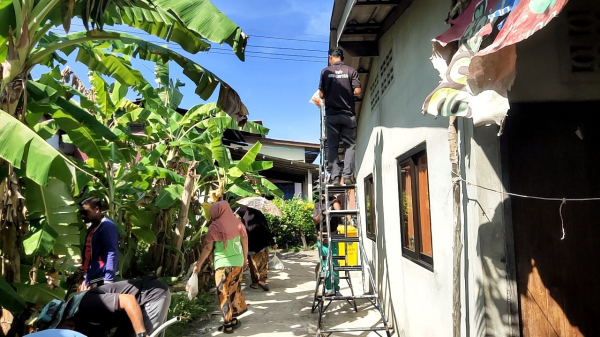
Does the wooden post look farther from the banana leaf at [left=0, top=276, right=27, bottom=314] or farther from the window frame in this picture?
the window frame

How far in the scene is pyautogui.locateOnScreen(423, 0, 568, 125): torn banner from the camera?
1.67m

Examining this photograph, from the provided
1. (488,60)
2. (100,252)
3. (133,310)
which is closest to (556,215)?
(488,60)

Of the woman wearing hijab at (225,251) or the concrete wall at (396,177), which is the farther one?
the woman wearing hijab at (225,251)

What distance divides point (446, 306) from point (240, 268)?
10.7 feet

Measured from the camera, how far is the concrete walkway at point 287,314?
5633 millimetres

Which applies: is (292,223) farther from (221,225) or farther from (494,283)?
(494,283)

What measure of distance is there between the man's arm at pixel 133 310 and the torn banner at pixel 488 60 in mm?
2583

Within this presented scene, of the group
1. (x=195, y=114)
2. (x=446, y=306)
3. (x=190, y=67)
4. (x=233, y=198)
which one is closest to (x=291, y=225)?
(x=233, y=198)

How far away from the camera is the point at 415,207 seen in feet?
13.8

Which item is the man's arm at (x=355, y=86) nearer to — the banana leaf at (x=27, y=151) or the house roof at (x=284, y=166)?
the banana leaf at (x=27, y=151)

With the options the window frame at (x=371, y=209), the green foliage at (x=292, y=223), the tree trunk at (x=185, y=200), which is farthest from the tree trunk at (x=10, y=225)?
the green foliage at (x=292, y=223)

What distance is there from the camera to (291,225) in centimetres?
1627

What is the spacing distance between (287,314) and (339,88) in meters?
3.68

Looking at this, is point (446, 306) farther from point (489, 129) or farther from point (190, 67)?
point (190, 67)
